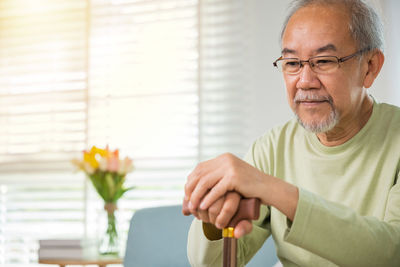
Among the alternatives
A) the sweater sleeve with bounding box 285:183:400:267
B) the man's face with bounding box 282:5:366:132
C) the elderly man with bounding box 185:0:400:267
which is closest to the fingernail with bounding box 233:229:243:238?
the sweater sleeve with bounding box 285:183:400:267

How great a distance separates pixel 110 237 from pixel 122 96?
1.03m

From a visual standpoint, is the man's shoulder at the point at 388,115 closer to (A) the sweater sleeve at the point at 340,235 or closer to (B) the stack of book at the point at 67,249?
(A) the sweater sleeve at the point at 340,235

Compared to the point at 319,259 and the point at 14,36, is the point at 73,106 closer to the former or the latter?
the point at 14,36

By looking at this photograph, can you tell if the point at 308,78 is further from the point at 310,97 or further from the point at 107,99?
the point at 107,99

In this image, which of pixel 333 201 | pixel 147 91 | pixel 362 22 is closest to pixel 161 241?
pixel 333 201

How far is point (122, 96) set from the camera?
3.21 meters

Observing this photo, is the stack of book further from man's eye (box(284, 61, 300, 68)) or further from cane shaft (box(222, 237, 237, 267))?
cane shaft (box(222, 237, 237, 267))

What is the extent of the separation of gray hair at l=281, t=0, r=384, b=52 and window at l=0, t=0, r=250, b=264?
1.59 m

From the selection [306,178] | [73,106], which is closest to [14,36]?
[73,106]

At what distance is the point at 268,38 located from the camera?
2838 millimetres

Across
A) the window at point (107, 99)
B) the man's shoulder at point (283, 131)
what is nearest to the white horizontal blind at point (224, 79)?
the window at point (107, 99)

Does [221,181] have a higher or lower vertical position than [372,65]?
lower

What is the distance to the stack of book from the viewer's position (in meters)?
2.35

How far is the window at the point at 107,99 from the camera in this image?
2.96 metres
